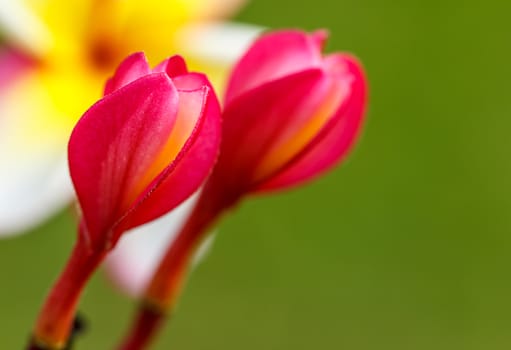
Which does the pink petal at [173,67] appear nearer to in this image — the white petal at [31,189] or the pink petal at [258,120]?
the pink petal at [258,120]

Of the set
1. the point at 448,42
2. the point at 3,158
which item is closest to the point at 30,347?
the point at 3,158

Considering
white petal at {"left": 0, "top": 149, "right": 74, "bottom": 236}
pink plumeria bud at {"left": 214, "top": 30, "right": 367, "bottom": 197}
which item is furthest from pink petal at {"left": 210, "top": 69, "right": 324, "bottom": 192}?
white petal at {"left": 0, "top": 149, "right": 74, "bottom": 236}

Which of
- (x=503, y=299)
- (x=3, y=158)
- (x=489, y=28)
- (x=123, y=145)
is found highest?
(x=123, y=145)

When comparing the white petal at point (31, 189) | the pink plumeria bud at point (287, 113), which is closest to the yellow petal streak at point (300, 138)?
the pink plumeria bud at point (287, 113)

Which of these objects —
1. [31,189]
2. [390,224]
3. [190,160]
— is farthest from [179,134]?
[390,224]

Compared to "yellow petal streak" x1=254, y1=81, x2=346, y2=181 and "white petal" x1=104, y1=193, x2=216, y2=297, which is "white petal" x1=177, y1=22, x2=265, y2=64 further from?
"yellow petal streak" x1=254, y1=81, x2=346, y2=181

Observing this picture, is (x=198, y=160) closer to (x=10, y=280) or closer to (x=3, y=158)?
(x=3, y=158)

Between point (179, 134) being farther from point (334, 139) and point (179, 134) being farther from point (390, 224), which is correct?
point (390, 224)
